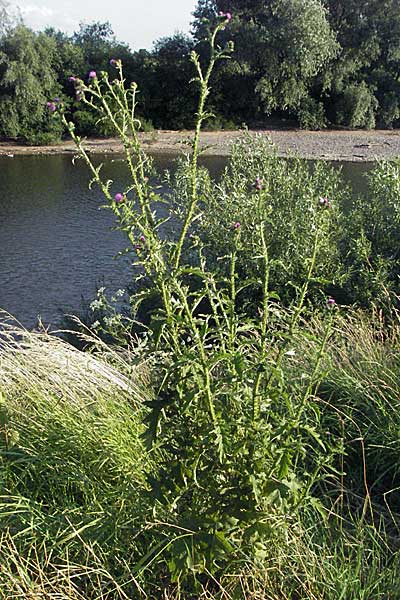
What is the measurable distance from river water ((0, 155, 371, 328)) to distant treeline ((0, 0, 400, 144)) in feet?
26.8

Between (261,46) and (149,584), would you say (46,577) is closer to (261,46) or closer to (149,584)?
(149,584)

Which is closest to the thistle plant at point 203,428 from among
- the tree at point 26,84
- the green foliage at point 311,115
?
the tree at point 26,84

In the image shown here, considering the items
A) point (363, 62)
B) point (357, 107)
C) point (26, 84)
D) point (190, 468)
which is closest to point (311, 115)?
point (357, 107)

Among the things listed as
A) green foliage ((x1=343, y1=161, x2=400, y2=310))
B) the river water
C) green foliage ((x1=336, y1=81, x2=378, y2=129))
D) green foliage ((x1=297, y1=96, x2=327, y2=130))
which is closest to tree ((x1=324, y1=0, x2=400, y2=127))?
green foliage ((x1=336, y1=81, x2=378, y2=129))

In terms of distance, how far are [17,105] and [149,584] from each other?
28.5 meters

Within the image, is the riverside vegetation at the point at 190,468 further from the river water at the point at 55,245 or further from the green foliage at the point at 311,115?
the green foliage at the point at 311,115

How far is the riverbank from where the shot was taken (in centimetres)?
2540

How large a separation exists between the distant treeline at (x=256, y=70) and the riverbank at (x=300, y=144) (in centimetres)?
76

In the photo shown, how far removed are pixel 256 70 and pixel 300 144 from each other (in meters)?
5.80

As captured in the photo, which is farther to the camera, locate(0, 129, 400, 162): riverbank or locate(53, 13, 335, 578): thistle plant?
locate(0, 129, 400, 162): riverbank

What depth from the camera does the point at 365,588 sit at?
212 cm

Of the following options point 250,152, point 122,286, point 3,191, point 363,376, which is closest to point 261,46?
point 3,191

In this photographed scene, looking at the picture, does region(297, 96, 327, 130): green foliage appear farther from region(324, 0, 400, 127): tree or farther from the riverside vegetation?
the riverside vegetation

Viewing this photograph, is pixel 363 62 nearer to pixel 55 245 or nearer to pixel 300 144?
pixel 300 144
